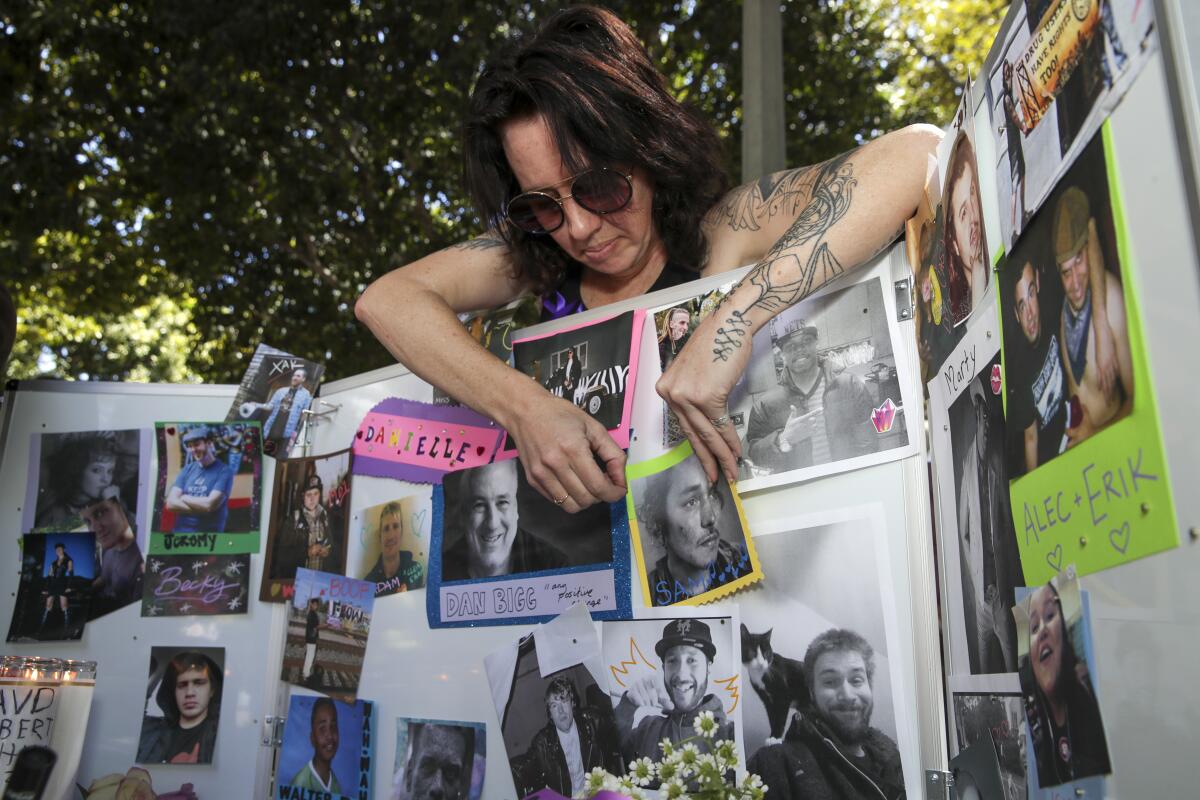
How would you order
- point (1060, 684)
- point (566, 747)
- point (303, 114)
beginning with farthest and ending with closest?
point (303, 114) < point (566, 747) < point (1060, 684)

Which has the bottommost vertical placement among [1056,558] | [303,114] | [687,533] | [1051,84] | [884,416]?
[1056,558]

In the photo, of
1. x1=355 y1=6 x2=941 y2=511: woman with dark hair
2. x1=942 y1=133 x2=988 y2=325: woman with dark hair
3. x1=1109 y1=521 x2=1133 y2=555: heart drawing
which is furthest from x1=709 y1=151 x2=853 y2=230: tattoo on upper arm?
x1=1109 y1=521 x2=1133 y2=555: heart drawing

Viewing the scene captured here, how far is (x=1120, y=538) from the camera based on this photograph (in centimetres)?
70

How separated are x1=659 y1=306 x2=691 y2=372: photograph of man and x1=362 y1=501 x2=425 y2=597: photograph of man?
675 mm

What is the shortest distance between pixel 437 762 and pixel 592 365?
0.77m

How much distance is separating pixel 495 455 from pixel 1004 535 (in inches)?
41.6

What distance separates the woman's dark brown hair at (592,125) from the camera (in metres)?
1.80

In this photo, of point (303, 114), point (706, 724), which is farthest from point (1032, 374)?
Result: point (303, 114)

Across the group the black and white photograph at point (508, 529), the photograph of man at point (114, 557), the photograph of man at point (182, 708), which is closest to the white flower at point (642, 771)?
the black and white photograph at point (508, 529)

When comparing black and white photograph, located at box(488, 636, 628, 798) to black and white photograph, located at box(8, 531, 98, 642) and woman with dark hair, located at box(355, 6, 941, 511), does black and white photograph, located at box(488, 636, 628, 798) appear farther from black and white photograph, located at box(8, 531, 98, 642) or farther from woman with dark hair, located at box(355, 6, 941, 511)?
black and white photograph, located at box(8, 531, 98, 642)

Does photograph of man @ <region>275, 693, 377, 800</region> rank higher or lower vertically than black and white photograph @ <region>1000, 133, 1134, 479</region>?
lower

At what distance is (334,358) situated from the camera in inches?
325

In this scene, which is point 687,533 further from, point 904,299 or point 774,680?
point 904,299

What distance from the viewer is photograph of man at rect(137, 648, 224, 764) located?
2252 mm
